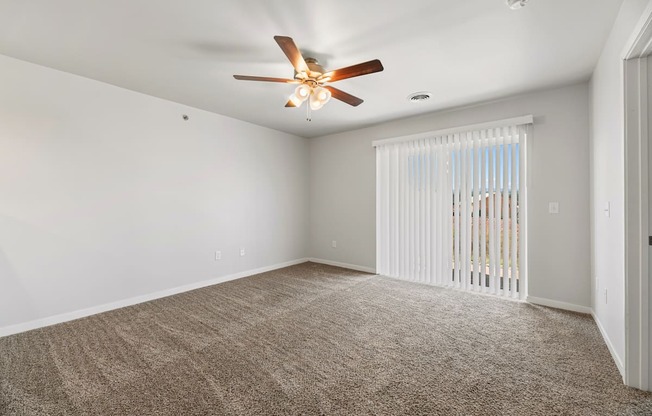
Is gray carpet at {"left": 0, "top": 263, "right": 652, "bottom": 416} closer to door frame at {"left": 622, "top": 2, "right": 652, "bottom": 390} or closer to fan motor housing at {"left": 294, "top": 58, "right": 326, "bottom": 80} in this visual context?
door frame at {"left": 622, "top": 2, "right": 652, "bottom": 390}

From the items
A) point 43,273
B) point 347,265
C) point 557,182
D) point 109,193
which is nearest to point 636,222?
point 557,182

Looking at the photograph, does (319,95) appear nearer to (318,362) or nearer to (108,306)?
(318,362)

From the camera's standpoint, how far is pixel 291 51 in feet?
6.49

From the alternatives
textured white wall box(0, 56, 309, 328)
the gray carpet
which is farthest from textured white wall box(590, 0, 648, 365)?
textured white wall box(0, 56, 309, 328)

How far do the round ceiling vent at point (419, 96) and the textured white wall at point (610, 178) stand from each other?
59.3 inches

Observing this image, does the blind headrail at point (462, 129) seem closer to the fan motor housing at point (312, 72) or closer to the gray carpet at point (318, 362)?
the gray carpet at point (318, 362)

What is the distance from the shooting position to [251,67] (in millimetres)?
2730

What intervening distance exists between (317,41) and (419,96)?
166cm

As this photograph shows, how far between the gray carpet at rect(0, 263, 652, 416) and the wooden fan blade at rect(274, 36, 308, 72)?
2265mm

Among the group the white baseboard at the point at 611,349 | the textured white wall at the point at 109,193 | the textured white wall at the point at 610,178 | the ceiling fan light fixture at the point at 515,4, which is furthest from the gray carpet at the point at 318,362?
the ceiling fan light fixture at the point at 515,4

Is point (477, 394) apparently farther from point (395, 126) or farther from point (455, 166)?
point (395, 126)

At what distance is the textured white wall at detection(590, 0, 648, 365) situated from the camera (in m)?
1.90

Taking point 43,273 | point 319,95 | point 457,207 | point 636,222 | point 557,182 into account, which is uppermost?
point 319,95

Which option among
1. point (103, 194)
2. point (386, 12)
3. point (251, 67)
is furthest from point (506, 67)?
point (103, 194)
